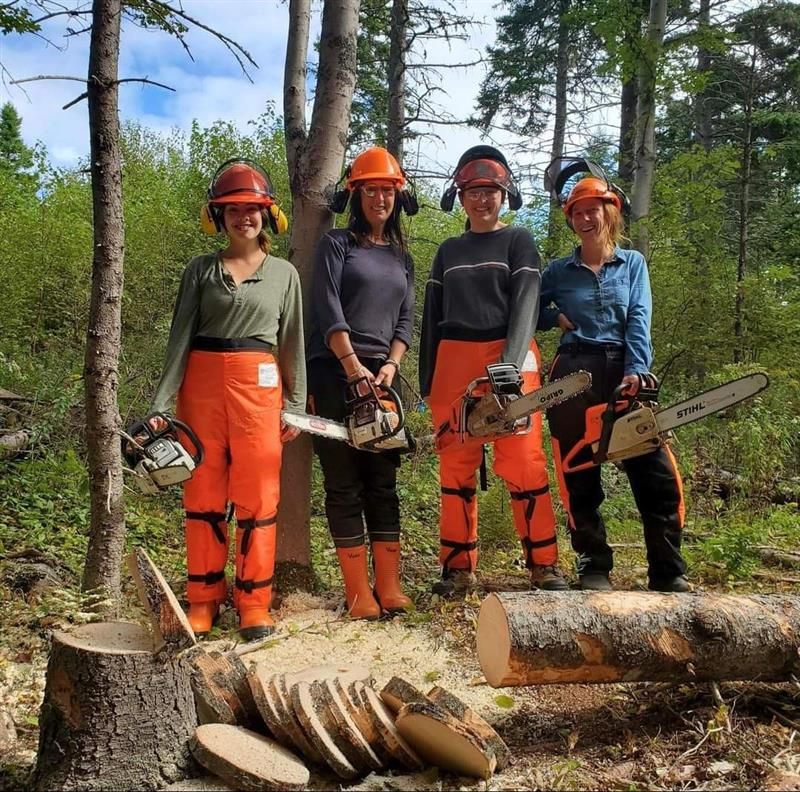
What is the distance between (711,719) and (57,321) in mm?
8571

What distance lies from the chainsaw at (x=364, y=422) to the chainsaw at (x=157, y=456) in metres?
0.51

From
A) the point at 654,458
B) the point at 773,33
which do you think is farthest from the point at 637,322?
the point at 773,33

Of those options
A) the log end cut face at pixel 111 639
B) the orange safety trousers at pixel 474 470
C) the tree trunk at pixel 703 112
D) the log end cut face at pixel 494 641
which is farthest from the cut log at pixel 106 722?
the tree trunk at pixel 703 112

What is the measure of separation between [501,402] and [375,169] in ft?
4.53

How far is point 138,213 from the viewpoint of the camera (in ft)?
33.8

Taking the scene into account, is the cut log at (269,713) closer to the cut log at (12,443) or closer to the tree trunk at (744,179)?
the cut log at (12,443)

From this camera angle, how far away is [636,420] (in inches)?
127

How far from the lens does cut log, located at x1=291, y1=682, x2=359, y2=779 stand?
1.94 meters

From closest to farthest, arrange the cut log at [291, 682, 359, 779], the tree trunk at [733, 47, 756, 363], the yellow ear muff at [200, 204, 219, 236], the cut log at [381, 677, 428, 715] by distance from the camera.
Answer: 1. the cut log at [291, 682, 359, 779]
2. the cut log at [381, 677, 428, 715]
3. the yellow ear muff at [200, 204, 219, 236]
4. the tree trunk at [733, 47, 756, 363]

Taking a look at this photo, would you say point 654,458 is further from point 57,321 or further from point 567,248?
point 57,321

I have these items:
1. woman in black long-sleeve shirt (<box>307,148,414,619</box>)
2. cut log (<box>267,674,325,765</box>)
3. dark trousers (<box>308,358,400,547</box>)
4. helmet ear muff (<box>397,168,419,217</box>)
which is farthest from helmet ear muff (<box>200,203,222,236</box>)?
cut log (<box>267,674,325,765</box>)

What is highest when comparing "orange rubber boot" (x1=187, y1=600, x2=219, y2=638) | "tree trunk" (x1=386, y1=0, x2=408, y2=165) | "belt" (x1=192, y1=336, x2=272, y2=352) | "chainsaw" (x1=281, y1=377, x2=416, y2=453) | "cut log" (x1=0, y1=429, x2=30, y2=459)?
"tree trunk" (x1=386, y1=0, x2=408, y2=165)

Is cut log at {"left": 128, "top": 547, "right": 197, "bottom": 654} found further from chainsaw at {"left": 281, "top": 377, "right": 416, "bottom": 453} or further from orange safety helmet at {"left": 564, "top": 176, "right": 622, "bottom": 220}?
orange safety helmet at {"left": 564, "top": 176, "right": 622, "bottom": 220}

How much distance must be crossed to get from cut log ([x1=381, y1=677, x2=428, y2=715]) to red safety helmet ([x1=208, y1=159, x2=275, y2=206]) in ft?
7.64
